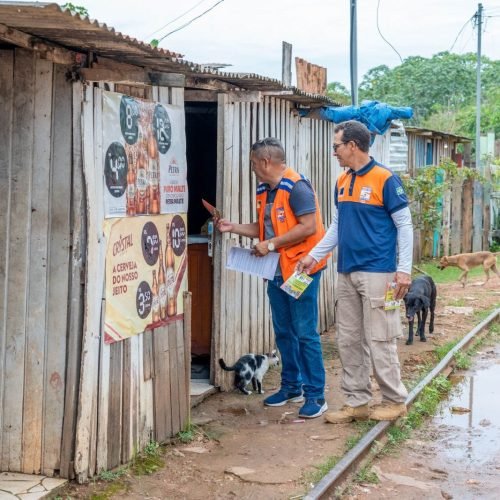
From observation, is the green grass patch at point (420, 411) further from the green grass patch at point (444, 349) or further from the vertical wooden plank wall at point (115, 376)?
the vertical wooden plank wall at point (115, 376)

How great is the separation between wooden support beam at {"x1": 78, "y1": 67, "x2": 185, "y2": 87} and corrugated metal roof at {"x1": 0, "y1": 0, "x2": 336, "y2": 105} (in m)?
0.06

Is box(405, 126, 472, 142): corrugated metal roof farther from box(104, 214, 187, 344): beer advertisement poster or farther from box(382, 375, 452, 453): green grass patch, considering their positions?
box(104, 214, 187, 344): beer advertisement poster

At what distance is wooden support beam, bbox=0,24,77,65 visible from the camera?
4.77 m

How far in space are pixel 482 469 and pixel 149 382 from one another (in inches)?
100

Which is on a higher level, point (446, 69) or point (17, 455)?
point (446, 69)

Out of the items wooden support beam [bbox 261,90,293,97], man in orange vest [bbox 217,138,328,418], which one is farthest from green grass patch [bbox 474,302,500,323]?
man in orange vest [bbox 217,138,328,418]

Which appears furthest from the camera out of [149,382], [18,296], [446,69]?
[446,69]

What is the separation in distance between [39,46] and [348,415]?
13.0 feet

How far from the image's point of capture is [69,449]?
18.5 feet

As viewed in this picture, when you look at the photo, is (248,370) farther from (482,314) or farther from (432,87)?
(432,87)

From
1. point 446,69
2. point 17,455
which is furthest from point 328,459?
point 446,69

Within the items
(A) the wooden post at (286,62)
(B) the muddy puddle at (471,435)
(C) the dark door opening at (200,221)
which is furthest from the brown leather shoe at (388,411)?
(A) the wooden post at (286,62)

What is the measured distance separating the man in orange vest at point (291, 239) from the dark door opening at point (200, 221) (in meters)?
1.22

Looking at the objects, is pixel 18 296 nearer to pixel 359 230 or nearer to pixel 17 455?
pixel 17 455
